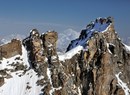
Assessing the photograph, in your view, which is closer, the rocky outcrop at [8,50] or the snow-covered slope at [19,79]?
the snow-covered slope at [19,79]

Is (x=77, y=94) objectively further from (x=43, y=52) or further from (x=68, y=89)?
(x=43, y=52)

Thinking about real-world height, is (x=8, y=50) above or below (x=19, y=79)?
above

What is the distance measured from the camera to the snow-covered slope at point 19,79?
184750 mm

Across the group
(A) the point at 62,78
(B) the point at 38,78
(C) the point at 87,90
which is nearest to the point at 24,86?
(B) the point at 38,78

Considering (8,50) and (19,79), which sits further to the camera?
(8,50)

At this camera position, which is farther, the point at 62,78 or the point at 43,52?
the point at 43,52

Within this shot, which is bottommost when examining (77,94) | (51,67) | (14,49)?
(77,94)

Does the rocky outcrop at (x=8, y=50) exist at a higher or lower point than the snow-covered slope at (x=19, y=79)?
higher

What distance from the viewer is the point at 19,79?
190 meters

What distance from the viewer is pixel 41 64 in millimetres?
193125

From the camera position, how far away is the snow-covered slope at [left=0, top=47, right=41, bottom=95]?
184750 mm

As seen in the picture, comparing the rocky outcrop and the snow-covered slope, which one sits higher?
the rocky outcrop

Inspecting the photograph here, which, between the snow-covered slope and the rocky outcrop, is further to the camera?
the rocky outcrop

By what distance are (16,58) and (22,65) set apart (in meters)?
5.81
